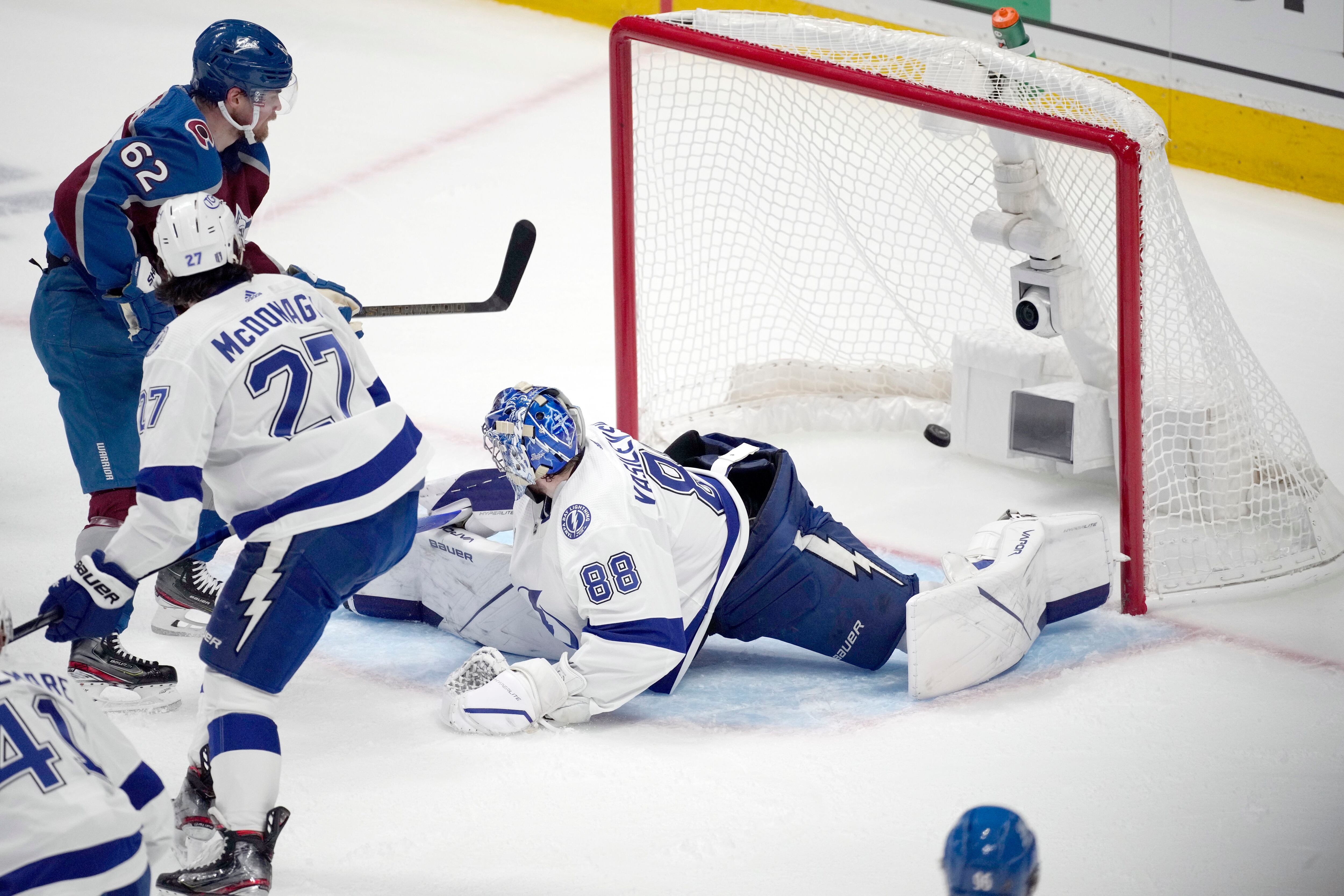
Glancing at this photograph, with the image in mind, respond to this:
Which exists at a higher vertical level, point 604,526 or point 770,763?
point 604,526

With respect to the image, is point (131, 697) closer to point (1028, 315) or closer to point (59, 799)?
point (59, 799)

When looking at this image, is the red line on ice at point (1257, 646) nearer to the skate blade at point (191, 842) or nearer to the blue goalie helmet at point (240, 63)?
the skate blade at point (191, 842)

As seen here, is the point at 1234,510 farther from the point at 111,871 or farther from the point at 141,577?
the point at 111,871

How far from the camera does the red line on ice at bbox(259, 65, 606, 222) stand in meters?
5.78

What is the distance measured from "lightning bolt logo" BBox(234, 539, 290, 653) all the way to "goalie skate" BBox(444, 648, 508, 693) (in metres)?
0.59

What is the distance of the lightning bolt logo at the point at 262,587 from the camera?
2.37 meters

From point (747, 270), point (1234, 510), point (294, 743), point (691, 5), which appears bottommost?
point (294, 743)

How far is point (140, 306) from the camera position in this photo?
9.90ft

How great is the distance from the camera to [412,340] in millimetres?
5012

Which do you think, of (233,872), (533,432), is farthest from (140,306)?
(233,872)

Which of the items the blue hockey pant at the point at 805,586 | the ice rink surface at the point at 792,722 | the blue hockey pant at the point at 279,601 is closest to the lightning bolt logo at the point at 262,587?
the blue hockey pant at the point at 279,601

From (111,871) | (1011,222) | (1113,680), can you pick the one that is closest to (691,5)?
(1011,222)

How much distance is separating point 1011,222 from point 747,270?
1010 mm

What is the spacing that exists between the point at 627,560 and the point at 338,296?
0.85 m
